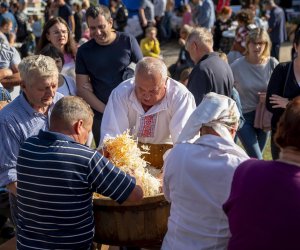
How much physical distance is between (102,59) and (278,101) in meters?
1.57

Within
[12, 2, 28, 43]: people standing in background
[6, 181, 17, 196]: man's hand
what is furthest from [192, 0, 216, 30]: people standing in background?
[6, 181, 17, 196]: man's hand

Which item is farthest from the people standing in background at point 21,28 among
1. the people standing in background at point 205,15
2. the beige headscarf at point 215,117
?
the beige headscarf at point 215,117

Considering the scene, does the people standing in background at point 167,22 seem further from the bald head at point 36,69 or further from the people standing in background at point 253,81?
the bald head at point 36,69

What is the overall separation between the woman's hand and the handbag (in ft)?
2.53

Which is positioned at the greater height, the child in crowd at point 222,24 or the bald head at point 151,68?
the bald head at point 151,68

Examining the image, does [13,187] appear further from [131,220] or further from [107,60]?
[107,60]

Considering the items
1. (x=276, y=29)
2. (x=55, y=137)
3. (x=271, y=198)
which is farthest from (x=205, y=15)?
(x=271, y=198)

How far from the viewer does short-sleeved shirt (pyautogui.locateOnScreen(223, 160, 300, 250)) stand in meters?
2.15

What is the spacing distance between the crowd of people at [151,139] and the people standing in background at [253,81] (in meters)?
0.01

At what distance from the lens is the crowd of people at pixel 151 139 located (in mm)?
2252

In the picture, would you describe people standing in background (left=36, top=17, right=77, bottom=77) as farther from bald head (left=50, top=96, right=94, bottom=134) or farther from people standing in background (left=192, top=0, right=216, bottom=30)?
people standing in background (left=192, top=0, right=216, bottom=30)

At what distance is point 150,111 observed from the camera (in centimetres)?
382

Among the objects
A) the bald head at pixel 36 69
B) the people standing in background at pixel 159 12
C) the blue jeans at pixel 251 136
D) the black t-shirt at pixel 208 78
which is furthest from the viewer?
the people standing in background at pixel 159 12

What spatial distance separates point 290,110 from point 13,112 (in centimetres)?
176
